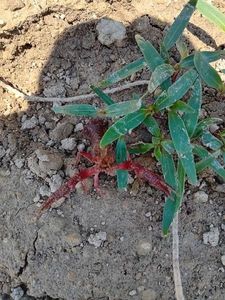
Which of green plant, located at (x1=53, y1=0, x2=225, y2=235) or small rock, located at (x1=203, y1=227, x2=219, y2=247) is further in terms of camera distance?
small rock, located at (x1=203, y1=227, x2=219, y2=247)

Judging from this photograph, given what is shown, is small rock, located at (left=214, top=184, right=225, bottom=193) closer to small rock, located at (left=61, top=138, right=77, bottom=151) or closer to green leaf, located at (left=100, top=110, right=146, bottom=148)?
green leaf, located at (left=100, top=110, right=146, bottom=148)

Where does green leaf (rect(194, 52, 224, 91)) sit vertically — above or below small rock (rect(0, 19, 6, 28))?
above

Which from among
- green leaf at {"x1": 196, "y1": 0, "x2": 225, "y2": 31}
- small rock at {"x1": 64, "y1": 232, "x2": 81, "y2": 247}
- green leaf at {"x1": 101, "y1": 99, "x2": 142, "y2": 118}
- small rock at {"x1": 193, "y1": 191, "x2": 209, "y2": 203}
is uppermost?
green leaf at {"x1": 196, "y1": 0, "x2": 225, "y2": 31}

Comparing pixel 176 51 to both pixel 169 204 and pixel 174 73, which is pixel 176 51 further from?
pixel 169 204

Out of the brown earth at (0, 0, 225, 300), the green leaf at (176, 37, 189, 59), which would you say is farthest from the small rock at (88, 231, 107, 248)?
the green leaf at (176, 37, 189, 59)

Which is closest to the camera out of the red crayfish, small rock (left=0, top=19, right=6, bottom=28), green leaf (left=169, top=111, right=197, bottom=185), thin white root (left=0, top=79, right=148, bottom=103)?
green leaf (left=169, top=111, right=197, bottom=185)

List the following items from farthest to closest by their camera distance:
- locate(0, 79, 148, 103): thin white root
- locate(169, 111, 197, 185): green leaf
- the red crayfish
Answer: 1. locate(0, 79, 148, 103): thin white root
2. the red crayfish
3. locate(169, 111, 197, 185): green leaf

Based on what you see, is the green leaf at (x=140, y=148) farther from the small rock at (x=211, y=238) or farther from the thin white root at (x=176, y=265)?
the small rock at (x=211, y=238)

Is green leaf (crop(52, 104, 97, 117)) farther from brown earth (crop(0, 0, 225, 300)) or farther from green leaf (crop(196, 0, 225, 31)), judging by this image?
green leaf (crop(196, 0, 225, 31))

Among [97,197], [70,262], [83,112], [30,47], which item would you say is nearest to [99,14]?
[30,47]
